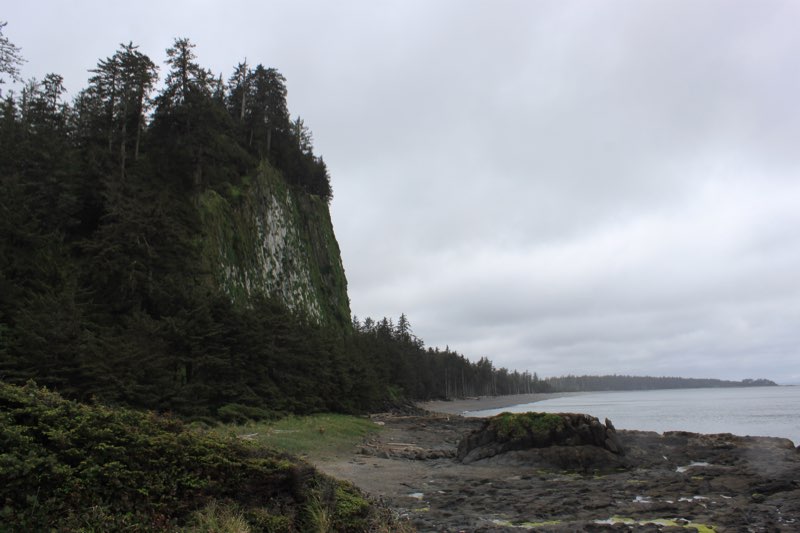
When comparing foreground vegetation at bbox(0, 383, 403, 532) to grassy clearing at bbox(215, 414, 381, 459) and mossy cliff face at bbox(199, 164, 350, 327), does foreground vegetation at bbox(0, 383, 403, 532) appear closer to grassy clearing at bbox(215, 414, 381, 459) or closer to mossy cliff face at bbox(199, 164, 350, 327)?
grassy clearing at bbox(215, 414, 381, 459)

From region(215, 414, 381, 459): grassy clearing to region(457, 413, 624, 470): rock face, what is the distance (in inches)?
261

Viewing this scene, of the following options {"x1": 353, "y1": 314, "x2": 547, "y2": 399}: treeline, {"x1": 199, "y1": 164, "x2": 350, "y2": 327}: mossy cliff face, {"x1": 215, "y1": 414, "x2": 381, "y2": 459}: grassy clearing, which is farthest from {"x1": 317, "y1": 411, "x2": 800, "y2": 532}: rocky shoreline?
{"x1": 353, "y1": 314, "x2": 547, "y2": 399}: treeline

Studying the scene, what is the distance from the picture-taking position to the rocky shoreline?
13031 millimetres

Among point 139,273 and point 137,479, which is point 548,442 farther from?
point 139,273

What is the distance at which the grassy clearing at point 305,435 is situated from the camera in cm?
2170

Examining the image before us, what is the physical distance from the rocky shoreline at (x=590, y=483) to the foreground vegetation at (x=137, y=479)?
5.02 m

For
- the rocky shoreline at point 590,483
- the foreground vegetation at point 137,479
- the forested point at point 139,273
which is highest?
the forested point at point 139,273

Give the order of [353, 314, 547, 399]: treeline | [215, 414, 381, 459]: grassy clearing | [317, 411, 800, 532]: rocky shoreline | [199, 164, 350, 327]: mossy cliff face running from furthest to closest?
[353, 314, 547, 399]: treeline → [199, 164, 350, 327]: mossy cliff face → [215, 414, 381, 459]: grassy clearing → [317, 411, 800, 532]: rocky shoreline

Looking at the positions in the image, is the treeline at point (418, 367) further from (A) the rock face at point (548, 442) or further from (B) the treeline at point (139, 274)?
(A) the rock face at point (548, 442)

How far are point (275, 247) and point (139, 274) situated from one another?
28839mm

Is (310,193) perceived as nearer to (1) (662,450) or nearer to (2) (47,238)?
(2) (47,238)

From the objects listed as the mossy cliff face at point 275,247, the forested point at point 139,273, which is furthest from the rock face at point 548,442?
the mossy cliff face at point 275,247

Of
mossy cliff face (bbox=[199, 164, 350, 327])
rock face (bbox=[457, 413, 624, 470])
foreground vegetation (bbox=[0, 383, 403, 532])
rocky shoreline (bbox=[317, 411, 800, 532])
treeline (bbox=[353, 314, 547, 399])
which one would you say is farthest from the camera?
treeline (bbox=[353, 314, 547, 399])

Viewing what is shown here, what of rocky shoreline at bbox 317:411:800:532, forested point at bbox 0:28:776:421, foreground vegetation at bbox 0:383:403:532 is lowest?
rocky shoreline at bbox 317:411:800:532
